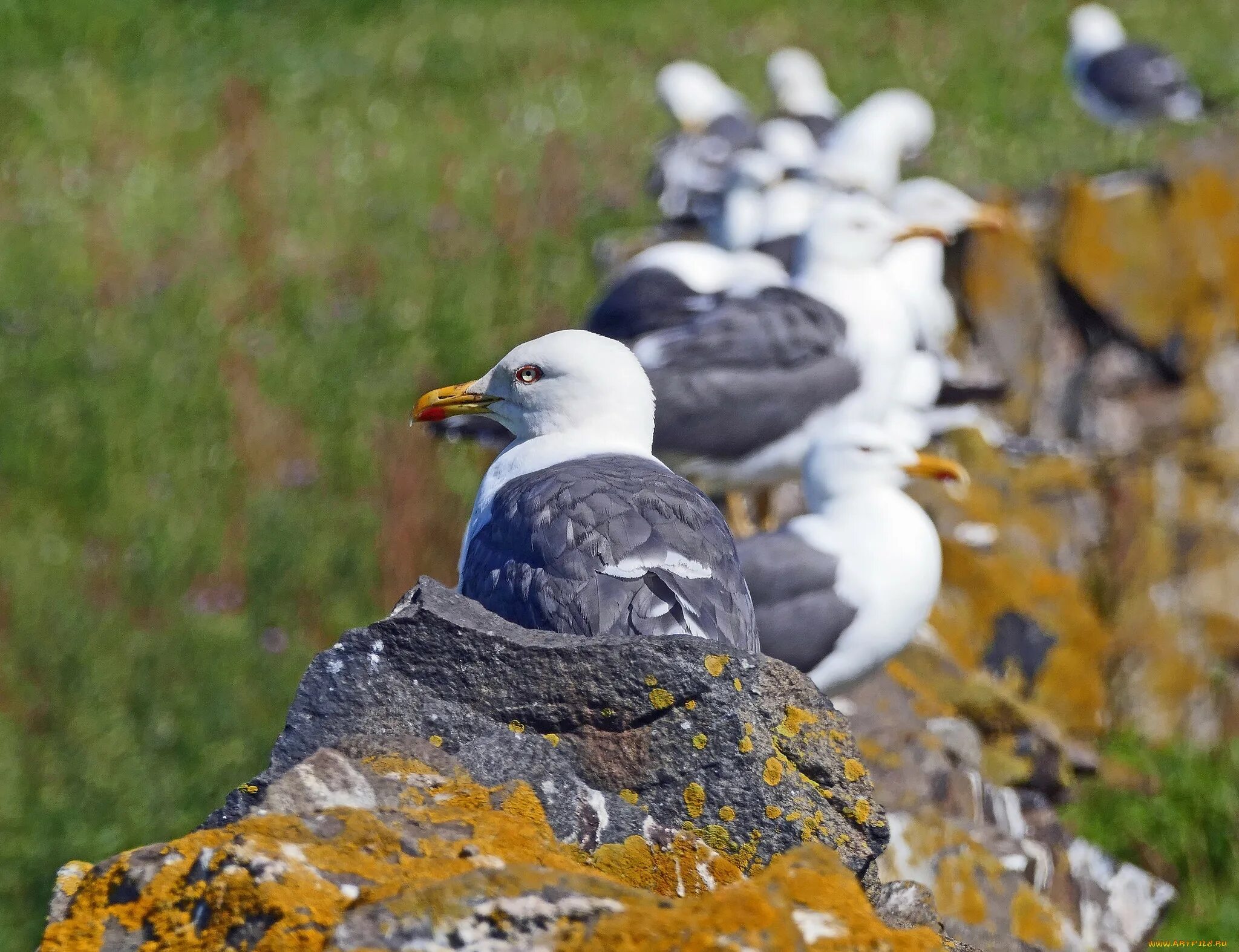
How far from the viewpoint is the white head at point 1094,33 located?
13273mm

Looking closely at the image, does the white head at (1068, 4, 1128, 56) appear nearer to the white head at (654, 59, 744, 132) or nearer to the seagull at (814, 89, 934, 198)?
the seagull at (814, 89, 934, 198)

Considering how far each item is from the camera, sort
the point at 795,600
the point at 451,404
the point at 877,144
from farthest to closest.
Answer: the point at 877,144
the point at 795,600
the point at 451,404

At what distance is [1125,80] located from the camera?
12320 mm

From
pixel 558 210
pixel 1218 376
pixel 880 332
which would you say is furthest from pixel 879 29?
pixel 880 332

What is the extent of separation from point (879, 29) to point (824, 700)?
14.5m

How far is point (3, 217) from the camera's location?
1006 centimetres

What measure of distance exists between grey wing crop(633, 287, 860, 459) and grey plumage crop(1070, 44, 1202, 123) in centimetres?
612

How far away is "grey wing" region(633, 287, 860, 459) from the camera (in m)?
6.49

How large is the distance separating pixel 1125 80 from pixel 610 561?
1053 cm

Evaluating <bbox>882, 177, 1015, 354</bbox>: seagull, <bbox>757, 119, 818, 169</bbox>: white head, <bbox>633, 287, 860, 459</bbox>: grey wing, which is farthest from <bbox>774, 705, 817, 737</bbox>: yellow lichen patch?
<bbox>757, 119, 818, 169</bbox>: white head

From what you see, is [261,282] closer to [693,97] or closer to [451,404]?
[693,97]

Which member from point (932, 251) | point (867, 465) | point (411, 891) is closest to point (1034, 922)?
point (867, 465)

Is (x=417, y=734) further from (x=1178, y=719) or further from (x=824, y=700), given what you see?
(x=1178, y=719)

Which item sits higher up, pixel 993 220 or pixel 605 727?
pixel 993 220
